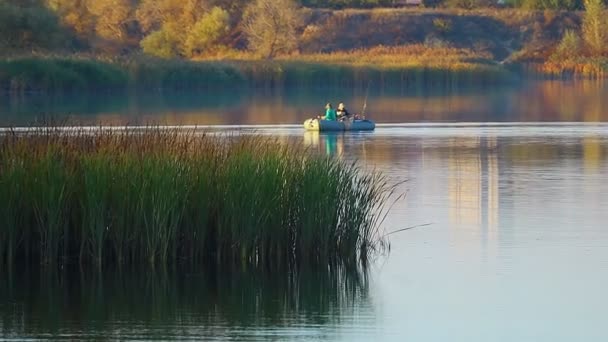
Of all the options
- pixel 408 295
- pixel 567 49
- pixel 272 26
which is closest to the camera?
pixel 408 295

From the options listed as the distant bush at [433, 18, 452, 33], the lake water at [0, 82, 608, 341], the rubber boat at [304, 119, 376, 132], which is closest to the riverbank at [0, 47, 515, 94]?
the distant bush at [433, 18, 452, 33]

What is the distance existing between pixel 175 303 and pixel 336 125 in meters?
24.6

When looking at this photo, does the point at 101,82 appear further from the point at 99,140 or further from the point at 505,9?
the point at 505,9

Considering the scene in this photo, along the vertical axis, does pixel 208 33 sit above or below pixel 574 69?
above

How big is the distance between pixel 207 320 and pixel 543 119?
31.1 metres

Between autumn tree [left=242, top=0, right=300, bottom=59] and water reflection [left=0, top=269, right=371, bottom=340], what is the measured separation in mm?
73332

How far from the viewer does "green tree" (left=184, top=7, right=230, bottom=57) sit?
88625 millimetres

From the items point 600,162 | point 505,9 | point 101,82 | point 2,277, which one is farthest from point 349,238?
point 505,9

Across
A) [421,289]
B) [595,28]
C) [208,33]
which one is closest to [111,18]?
[208,33]

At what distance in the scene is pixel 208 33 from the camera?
89500 millimetres

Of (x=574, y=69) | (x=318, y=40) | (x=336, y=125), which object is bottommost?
(x=336, y=125)

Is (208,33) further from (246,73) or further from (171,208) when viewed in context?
(171,208)

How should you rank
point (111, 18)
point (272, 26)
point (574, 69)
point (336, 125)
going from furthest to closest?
point (111, 18) → point (272, 26) → point (574, 69) → point (336, 125)

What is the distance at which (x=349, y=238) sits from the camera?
1521 cm
